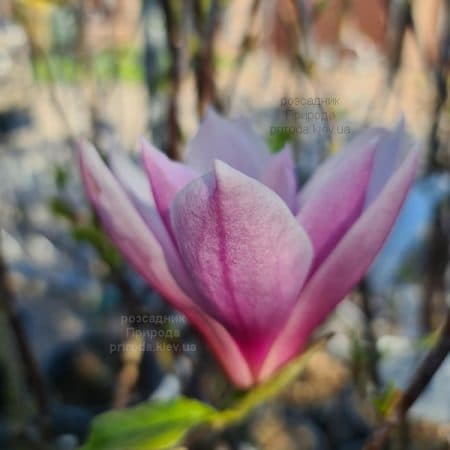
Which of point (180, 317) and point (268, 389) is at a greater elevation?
point (268, 389)

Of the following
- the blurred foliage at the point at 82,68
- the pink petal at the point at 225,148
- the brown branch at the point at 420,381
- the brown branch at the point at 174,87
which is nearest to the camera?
the brown branch at the point at 420,381

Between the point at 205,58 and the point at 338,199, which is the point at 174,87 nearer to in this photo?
the point at 205,58

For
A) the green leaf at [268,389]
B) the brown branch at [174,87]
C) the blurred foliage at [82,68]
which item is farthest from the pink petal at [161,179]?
the blurred foliage at [82,68]

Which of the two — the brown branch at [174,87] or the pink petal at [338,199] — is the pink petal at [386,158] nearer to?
the pink petal at [338,199]

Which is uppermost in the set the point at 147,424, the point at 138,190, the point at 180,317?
the point at 138,190

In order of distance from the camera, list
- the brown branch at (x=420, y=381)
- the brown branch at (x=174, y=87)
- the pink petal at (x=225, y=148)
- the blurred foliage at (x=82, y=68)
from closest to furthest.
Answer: the brown branch at (x=420, y=381)
the pink petal at (x=225, y=148)
the brown branch at (x=174, y=87)
the blurred foliage at (x=82, y=68)

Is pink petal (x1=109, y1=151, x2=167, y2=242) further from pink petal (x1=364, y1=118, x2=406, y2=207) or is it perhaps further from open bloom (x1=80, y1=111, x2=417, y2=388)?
pink petal (x1=364, y1=118, x2=406, y2=207)

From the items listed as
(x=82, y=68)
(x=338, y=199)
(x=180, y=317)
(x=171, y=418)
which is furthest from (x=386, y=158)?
(x=82, y=68)
